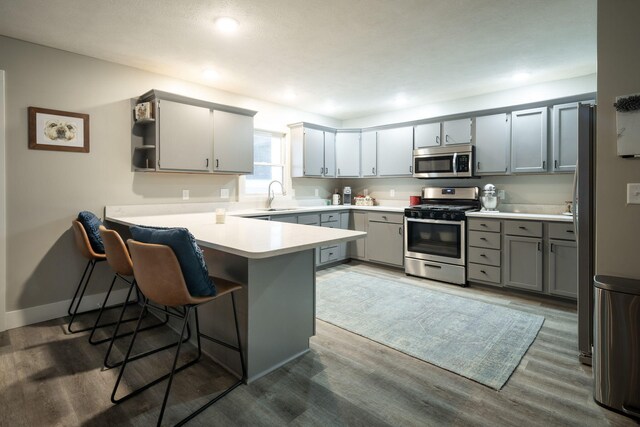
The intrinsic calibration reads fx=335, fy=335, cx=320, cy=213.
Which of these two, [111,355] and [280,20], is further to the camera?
[280,20]

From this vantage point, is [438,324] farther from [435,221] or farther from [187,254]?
[187,254]

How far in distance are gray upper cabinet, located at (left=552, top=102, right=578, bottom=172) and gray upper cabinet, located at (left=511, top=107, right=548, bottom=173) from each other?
0.33 feet

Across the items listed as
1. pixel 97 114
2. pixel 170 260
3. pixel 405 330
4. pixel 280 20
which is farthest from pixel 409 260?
pixel 97 114

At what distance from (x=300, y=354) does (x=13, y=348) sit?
214 cm

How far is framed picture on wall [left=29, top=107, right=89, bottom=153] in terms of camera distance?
295cm

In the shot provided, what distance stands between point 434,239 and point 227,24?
131 inches

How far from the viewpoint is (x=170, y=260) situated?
5.23 feet

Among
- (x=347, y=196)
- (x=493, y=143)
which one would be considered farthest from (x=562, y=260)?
(x=347, y=196)

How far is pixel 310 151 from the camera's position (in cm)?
519

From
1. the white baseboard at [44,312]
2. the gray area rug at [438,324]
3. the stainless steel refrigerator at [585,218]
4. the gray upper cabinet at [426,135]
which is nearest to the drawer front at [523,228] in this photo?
the gray area rug at [438,324]

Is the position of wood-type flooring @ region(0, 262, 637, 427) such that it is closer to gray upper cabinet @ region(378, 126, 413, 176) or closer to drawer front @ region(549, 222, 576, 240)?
drawer front @ region(549, 222, 576, 240)

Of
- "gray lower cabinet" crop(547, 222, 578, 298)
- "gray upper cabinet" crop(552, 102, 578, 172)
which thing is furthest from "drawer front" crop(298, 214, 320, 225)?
"gray upper cabinet" crop(552, 102, 578, 172)

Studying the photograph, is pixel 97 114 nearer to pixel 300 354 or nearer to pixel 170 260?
pixel 170 260

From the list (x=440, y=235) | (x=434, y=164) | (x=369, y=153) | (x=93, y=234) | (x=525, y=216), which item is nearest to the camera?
(x=93, y=234)
